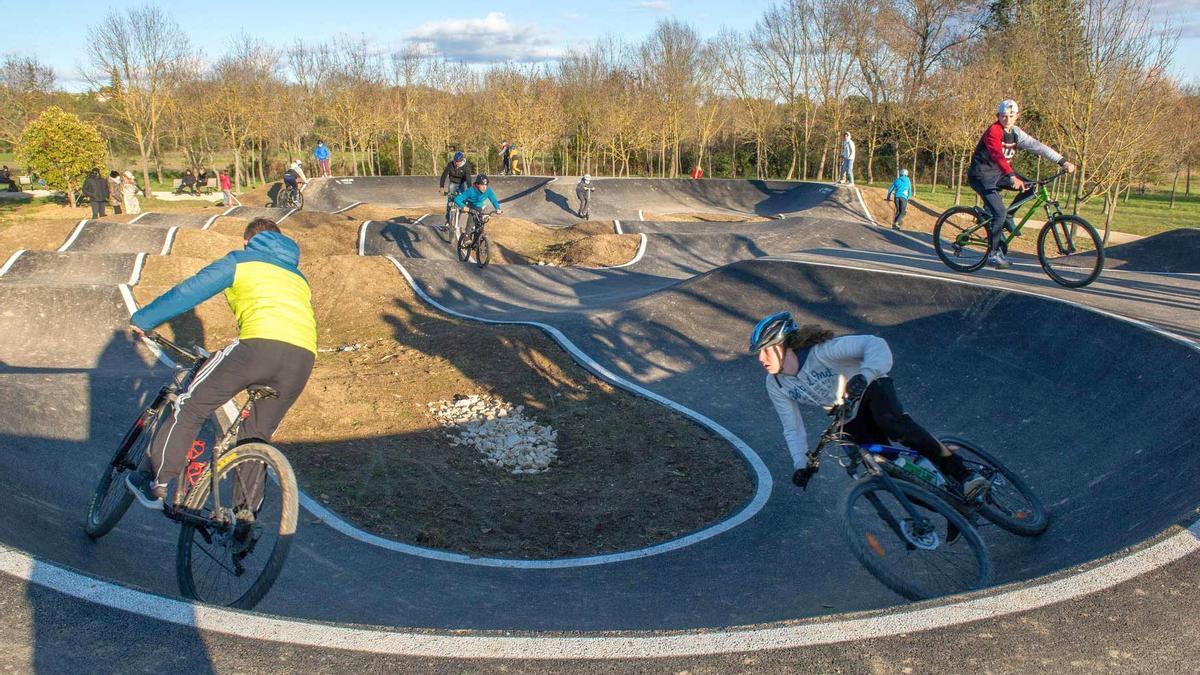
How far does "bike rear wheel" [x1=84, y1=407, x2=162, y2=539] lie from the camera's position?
4.79 meters

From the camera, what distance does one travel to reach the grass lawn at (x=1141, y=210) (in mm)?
31516

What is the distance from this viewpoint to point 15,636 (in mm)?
3035

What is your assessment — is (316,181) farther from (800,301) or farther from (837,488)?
(837,488)

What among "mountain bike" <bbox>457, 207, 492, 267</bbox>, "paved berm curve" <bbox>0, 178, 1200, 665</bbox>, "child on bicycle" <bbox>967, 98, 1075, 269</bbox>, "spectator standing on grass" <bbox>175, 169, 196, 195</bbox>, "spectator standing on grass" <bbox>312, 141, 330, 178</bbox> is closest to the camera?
"paved berm curve" <bbox>0, 178, 1200, 665</bbox>

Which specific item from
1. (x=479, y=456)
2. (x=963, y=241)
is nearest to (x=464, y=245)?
(x=479, y=456)

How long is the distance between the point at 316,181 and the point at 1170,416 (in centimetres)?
3461

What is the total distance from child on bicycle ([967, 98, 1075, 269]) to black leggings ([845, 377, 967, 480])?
546 centimetres

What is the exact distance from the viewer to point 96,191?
83.8 feet

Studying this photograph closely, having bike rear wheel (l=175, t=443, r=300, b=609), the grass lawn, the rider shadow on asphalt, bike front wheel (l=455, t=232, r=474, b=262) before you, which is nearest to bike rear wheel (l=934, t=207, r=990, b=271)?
bike rear wheel (l=175, t=443, r=300, b=609)

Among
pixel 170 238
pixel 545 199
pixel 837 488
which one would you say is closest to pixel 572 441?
pixel 837 488

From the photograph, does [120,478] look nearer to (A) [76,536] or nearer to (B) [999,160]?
(A) [76,536]

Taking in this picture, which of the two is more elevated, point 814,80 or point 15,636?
point 814,80

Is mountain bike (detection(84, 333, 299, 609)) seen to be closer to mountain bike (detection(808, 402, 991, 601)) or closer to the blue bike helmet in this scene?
the blue bike helmet

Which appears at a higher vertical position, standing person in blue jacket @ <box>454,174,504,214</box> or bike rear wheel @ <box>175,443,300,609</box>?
standing person in blue jacket @ <box>454,174,504,214</box>
